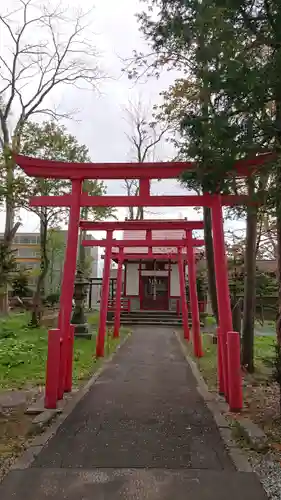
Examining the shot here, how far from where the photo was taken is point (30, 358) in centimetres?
1034

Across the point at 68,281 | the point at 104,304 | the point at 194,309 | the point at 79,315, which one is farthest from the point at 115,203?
the point at 79,315

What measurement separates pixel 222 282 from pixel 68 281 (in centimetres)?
239

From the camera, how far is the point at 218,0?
470 cm

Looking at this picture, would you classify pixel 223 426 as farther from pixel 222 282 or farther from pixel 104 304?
pixel 104 304

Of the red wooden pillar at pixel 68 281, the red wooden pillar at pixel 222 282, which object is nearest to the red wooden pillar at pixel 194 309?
the red wooden pillar at pixel 222 282

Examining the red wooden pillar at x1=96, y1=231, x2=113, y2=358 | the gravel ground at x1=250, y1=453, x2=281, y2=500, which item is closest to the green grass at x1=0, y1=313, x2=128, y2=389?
the red wooden pillar at x1=96, y1=231, x2=113, y2=358

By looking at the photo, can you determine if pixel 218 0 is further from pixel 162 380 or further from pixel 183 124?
pixel 162 380

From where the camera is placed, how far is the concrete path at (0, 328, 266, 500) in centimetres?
348

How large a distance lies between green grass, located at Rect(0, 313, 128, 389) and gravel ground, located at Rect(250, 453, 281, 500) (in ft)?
14.9

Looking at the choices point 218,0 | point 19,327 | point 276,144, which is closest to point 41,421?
point 276,144

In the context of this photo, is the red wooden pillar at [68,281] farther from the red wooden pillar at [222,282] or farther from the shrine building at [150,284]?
the shrine building at [150,284]

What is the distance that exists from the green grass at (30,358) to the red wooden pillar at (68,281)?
165 centimetres

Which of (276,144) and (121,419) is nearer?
(276,144)

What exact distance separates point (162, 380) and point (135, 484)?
4.99 metres
